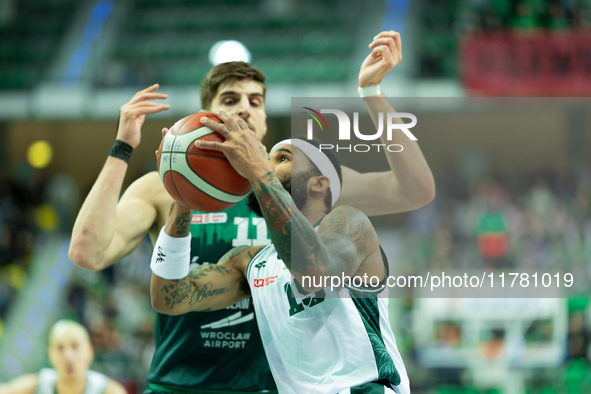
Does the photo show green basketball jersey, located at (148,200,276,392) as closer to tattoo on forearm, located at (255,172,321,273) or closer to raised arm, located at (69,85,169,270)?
raised arm, located at (69,85,169,270)

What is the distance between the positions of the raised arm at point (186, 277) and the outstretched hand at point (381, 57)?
0.94 metres

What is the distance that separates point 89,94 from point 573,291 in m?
9.58

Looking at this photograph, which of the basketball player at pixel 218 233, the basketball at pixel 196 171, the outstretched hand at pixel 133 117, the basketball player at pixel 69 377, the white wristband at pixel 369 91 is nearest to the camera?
the basketball at pixel 196 171

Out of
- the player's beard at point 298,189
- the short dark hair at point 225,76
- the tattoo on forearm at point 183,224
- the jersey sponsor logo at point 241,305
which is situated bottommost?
the jersey sponsor logo at point 241,305

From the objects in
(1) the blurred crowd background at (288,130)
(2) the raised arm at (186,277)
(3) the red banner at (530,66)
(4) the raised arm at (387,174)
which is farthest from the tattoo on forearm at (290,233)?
(3) the red banner at (530,66)

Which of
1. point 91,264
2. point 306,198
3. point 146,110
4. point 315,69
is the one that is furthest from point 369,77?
point 315,69

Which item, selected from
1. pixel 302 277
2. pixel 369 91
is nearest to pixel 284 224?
pixel 302 277

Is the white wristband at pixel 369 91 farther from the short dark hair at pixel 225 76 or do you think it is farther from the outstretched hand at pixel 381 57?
the short dark hair at pixel 225 76

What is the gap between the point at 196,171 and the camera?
105 inches

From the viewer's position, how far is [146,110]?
321 cm

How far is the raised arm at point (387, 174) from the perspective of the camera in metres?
3.01

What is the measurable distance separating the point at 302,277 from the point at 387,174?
1.09 m

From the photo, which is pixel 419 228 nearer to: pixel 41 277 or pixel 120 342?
pixel 120 342

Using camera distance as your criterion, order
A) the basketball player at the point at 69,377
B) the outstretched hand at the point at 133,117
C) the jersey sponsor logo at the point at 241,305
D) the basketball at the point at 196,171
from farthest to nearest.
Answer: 1. the basketball player at the point at 69,377
2. the jersey sponsor logo at the point at 241,305
3. the outstretched hand at the point at 133,117
4. the basketball at the point at 196,171
